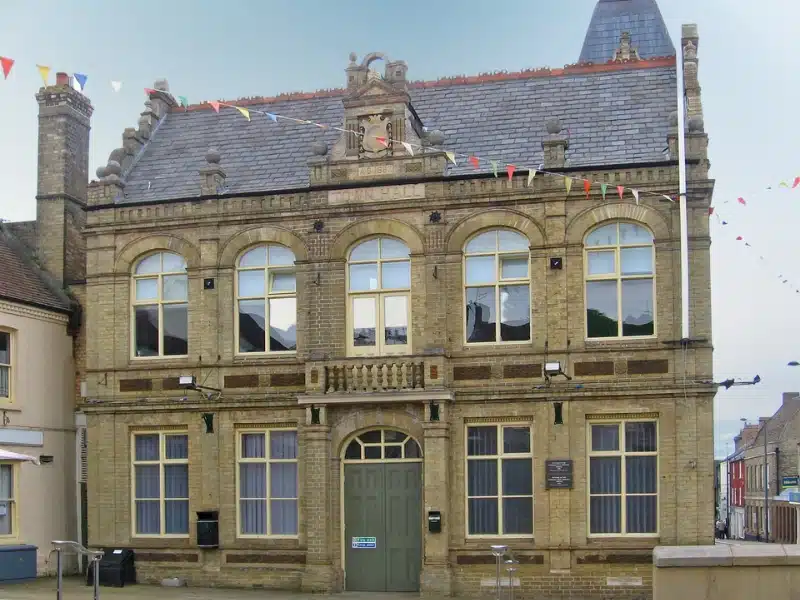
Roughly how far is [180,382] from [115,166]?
5.04 meters

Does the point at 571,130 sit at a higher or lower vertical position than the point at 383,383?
higher

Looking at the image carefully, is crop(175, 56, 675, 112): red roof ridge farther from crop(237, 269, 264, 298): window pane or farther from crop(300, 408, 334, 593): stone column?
crop(300, 408, 334, 593): stone column

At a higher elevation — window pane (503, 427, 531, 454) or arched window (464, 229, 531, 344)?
arched window (464, 229, 531, 344)

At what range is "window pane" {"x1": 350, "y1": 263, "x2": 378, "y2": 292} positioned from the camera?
75.7ft

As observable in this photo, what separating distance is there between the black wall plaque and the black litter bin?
8.31m

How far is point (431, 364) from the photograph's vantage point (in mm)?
22016

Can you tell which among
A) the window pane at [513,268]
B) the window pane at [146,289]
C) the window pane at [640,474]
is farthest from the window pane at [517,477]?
the window pane at [146,289]

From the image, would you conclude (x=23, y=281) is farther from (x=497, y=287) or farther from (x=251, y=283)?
(x=497, y=287)

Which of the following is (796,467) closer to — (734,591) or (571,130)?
(571,130)

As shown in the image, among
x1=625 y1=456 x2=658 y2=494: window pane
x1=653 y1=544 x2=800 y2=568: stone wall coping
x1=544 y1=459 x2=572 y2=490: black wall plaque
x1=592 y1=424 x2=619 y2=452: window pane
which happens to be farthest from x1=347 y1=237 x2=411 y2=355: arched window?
x1=653 y1=544 x2=800 y2=568: stone wall coping

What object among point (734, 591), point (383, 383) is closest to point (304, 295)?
point (383, 383)

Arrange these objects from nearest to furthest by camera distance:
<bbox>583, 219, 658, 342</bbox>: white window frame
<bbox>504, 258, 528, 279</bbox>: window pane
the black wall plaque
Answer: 1. the black wall plaque
2. <bbox>583, 219, 658, 342</bbox>: white window frame
3. <bbox>504, 258, 528, 279</bbox>: window pane

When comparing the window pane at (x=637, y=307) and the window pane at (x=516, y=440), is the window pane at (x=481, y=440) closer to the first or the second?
the window pane at (x=516, y=440)

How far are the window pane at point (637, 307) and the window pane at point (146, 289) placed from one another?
938 centimetres
